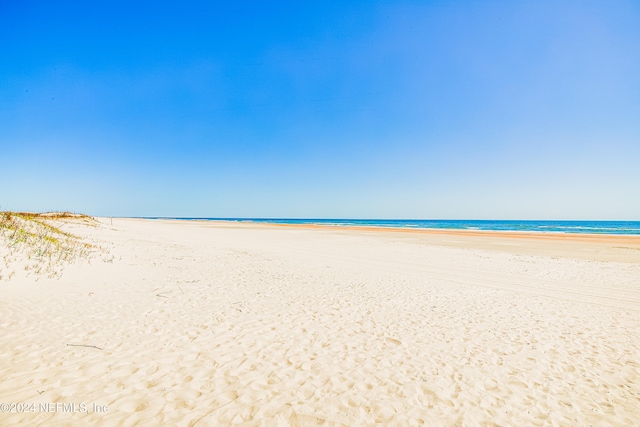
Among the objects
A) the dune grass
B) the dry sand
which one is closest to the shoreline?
the dry sand

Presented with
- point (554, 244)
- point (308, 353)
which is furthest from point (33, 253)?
point (554, 244)

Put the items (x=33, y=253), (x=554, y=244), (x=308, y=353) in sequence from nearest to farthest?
(x=308, y=353), (x=33, y=253), (x=554, y=244)

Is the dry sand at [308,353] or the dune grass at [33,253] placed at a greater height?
the dune grass at [33,253]

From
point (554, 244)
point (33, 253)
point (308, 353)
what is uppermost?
point (33, 253)

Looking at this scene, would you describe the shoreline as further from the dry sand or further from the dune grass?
the dune grass

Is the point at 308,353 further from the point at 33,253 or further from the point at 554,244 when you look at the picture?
the point at 554,244

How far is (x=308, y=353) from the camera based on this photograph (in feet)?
19.4

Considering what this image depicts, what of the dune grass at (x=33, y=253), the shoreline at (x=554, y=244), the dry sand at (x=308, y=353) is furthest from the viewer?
the shoreline at (x=554, y=244)

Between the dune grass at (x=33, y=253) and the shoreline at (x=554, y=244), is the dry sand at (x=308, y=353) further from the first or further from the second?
the shoreline at (x=554, y=244)

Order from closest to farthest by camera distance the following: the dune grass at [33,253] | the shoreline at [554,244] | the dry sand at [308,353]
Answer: the dry sand at [308,353]
the dune grass at [33,253]
the shoreline at [554,244]

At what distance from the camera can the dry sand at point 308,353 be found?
4188mm

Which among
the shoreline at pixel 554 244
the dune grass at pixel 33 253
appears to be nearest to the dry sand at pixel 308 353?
the dune grass at pixel 33 253

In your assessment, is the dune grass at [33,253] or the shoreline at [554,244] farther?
the shoreline at [554,244]

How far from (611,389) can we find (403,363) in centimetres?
342
